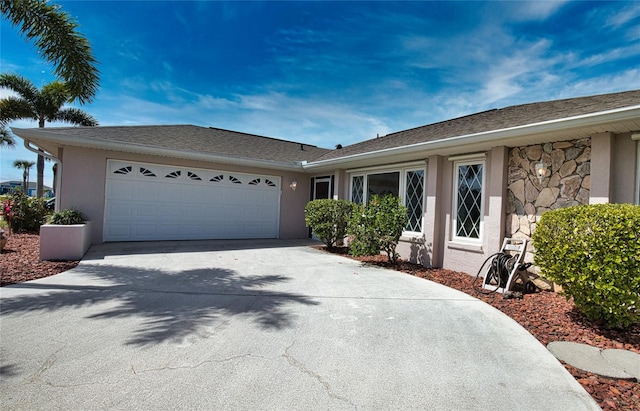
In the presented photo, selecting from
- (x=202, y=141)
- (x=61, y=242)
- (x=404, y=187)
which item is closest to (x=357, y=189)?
(x=404, y=187)

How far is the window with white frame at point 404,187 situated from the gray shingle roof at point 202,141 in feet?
11.6

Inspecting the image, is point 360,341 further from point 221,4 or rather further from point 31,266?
point 221,4

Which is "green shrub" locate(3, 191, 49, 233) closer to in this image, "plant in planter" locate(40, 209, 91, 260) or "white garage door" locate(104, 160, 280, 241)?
"white garage door" locate(104, 160, 280, 241)

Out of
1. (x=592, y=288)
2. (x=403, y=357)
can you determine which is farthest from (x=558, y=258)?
(x=403, y=357)

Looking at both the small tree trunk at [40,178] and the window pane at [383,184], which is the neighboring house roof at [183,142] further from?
the small tree trunk at [40,178]

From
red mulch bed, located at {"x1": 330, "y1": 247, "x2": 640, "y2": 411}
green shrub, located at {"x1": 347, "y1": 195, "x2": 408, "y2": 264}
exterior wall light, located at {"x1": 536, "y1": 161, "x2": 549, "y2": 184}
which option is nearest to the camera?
red mulch bed, located at {"x1": 330, "y1": 247, "x2": 640, "y2": 411}

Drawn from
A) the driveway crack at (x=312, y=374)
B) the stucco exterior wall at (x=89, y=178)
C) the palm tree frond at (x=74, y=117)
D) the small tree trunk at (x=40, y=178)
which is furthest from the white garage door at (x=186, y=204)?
the palm tree frond at (x=74, y=117)

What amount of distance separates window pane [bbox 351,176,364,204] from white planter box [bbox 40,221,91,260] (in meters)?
7.13

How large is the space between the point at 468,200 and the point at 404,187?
1772mm

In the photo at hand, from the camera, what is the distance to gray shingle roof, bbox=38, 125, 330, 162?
8.73 meters

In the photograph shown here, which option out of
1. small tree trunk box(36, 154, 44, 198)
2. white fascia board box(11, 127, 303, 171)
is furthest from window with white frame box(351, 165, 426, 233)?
small tree trunk box(36, 154, 44, 198)

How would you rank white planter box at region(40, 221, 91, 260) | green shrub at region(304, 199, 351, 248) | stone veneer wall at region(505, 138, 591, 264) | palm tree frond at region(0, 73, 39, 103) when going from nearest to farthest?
stone veneer wall at region(505, 138, 591, 264)
white planter box at region(40, 221, 91, 260)
green shrub at region(304, 199, 351, 248)
palm tree frond at region(0, 73, 39, 103)

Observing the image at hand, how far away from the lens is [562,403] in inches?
92.1

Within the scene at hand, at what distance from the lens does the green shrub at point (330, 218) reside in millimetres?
8984
